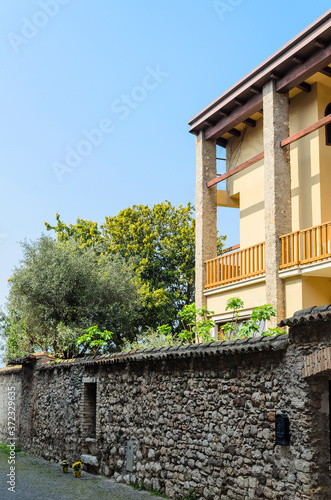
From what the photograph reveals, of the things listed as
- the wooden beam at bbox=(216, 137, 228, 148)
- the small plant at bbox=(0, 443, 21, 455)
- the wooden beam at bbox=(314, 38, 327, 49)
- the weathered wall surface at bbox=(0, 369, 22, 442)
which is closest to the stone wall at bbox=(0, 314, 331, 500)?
the small plant at bbox=(0, 443, 21, 455)

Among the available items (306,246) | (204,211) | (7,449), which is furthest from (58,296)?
(306,246)

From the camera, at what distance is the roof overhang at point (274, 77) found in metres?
13.7

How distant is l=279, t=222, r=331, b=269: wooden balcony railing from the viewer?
13438 millimetres

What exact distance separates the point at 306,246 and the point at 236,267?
2.79 m

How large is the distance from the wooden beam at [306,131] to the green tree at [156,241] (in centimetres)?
1451

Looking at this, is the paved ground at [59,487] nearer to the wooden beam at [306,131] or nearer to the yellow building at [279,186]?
the yellow building at [279,186]

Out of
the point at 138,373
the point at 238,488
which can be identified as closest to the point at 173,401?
the point at 138,373

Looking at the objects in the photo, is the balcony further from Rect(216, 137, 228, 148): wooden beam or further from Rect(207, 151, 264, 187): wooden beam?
Rect(216, 137, 228, 148): wooden beam

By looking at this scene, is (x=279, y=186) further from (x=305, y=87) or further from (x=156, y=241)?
(x=156, y=241)

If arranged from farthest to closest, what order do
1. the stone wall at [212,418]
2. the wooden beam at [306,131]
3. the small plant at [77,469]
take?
the wooden beam at [306,131]
the small plant at [77,469]
the stone wall at [212,418]

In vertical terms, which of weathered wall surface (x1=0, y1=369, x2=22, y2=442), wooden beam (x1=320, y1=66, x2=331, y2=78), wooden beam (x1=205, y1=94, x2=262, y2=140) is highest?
wooden beam (x1=320, y1=66, x2=331, y2=78)

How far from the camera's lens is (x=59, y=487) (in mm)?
11016

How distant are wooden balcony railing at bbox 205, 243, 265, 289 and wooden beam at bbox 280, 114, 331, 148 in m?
2.70

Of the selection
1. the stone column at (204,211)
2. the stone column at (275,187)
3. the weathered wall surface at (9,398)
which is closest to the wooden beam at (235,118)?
the stone column at (204,211)
